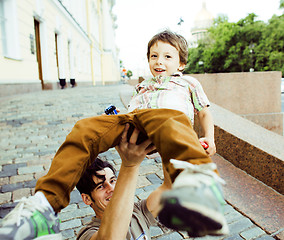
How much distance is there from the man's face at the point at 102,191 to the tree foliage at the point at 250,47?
3305 cm

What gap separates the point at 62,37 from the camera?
19203mm

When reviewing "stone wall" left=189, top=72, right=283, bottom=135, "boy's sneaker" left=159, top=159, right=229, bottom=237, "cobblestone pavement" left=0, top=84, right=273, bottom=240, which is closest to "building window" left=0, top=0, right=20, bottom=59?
"cobblestone pavement" left=0, top=84, right=273, bottom=240

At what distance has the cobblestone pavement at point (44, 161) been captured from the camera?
259 cm

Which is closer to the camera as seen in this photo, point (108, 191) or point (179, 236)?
point (108, 191)

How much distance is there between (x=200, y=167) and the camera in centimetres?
104

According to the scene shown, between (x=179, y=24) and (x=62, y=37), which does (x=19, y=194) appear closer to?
(x=179, y=24)

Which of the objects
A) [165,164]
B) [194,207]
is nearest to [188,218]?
[194,207]

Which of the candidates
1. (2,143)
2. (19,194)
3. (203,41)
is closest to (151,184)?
(19,194)

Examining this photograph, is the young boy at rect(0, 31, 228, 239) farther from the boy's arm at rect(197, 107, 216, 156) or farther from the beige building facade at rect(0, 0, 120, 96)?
the beige building facade at rect(0, 0, 120, 96)

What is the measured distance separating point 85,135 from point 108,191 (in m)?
0.52

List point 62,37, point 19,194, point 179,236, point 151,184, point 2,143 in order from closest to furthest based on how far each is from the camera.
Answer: point 179,236 < point 19,194 < point 151,184 < point 2,143 < point 62,37

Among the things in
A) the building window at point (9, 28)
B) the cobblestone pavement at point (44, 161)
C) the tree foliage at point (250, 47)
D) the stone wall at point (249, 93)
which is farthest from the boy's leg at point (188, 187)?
the tree foliage at point (250, 47)

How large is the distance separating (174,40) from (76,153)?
1180mm

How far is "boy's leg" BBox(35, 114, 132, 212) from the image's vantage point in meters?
1.24
